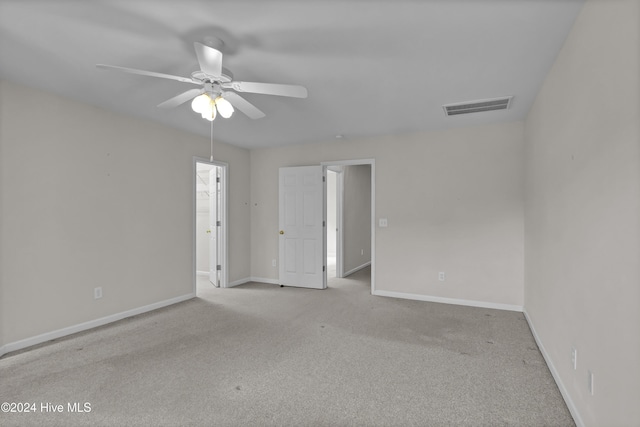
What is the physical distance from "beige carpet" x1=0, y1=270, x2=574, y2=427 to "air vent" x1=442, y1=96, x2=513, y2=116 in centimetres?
239

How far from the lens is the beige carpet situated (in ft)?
6.54

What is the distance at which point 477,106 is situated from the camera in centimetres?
353

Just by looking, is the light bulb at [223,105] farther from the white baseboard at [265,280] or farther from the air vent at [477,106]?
the white baseboard at [265,280]

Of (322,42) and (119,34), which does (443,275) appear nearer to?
(322,42)

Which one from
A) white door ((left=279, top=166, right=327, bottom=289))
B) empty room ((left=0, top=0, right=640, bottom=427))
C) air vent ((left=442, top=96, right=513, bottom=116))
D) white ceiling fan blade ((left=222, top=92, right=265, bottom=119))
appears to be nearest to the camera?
empty room ((left=0, top=0, right=640, bottom=427))

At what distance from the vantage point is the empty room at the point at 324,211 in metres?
1.81

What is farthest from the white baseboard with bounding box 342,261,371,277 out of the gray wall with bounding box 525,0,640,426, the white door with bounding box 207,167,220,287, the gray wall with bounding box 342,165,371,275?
the gray wall with bounding box 525,0,640,426

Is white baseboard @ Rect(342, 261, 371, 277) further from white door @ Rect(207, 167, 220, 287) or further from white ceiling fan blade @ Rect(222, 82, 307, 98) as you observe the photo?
white ceiling fan blade @ Rect(222, 82, 307, 98)

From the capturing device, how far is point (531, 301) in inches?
138

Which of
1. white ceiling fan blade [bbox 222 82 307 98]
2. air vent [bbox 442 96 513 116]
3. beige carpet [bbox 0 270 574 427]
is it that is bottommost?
beige carpet [bbox 0 270 574 427]

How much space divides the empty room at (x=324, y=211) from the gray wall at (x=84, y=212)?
2 centimetres

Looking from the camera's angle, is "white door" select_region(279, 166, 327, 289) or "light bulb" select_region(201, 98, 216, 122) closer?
"light bulb" select_region(201, 98, 216, 122)

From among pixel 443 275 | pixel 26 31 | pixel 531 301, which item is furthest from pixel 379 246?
pixel 26 31

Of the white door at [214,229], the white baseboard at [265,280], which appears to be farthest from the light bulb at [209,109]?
the white baseboard at [265,280]
